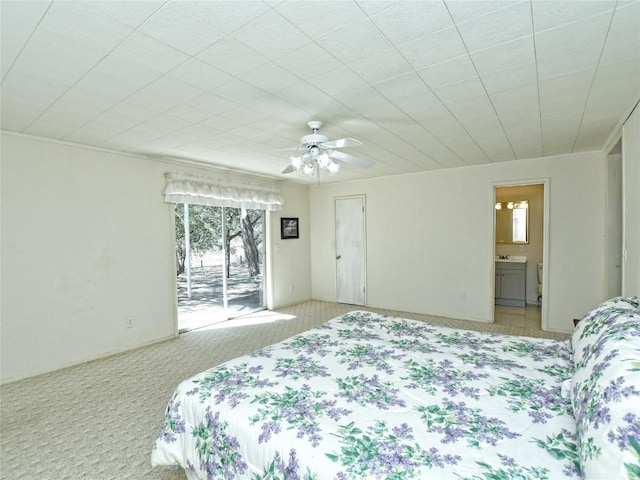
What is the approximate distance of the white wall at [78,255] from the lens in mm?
2973

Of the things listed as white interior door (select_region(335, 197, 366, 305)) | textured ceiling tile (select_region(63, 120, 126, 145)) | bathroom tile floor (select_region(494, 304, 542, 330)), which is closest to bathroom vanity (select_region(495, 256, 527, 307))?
bathroom tile floor (select_region(494, 304, 542, 330))

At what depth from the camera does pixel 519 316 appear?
4992 millimetres

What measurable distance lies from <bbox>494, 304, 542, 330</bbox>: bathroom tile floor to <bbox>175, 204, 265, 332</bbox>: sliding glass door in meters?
3.97

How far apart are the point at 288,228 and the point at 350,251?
1256mm

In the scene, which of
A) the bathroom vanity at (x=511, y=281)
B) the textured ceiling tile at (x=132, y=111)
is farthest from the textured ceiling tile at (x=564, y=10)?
the bathroom vanity at (x=511, y=281)

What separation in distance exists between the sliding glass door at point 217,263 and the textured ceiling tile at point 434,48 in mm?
3692

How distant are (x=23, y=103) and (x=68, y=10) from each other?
142 cm

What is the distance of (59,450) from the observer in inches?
81.1

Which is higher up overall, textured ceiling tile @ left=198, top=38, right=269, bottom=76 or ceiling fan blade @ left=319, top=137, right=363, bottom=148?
textured ceiling tile @ left=198, top=38, right=269, bottom=76

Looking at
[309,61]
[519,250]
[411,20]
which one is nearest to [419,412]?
[411,20]

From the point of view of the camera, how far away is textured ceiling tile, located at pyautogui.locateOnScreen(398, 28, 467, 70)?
158cm

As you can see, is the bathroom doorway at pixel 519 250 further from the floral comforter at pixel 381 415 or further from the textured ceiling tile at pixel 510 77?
the floral comforter at pixel 381 415

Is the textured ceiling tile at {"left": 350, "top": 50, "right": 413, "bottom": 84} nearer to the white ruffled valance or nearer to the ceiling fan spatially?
the ceiling fan

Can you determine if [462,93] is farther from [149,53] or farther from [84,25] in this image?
[84,25]
